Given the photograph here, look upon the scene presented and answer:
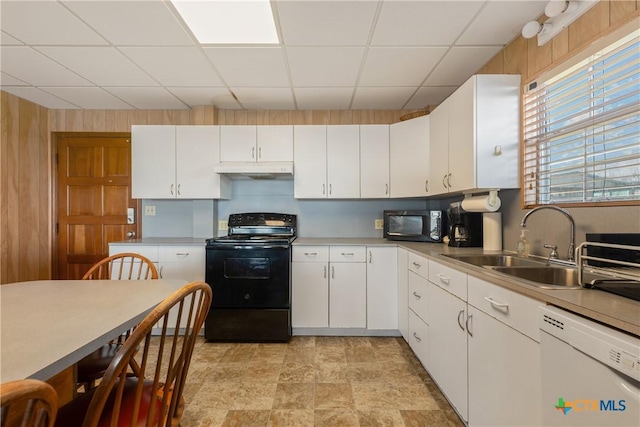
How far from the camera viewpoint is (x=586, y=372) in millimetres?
768

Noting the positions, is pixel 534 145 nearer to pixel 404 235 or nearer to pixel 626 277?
pixel 626 277

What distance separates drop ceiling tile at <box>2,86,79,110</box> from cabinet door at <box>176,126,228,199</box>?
127cm

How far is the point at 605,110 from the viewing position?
54.1 inches

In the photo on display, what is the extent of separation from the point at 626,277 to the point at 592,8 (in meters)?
1.31

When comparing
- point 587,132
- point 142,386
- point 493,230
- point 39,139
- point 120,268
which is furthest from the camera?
point 39,139

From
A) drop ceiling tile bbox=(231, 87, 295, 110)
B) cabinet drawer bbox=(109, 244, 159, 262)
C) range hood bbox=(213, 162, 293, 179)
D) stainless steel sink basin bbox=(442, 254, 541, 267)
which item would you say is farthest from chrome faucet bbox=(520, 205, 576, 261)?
cabinet drawer bbox=(109, 244, 159, 262)

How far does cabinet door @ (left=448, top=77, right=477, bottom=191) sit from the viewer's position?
194 centimetres

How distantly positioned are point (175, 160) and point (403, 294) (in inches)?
101

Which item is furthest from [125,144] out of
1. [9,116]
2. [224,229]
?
[224,229]

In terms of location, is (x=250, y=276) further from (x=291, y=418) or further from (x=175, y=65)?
(x=175, y=65)

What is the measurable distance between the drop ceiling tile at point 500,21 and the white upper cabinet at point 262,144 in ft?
5.53

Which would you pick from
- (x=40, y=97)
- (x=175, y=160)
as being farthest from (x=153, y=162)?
(x=40, y=97)

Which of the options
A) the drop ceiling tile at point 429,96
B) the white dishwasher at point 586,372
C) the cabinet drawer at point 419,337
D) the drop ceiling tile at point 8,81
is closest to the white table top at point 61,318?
the white dishwasher at point 586,372

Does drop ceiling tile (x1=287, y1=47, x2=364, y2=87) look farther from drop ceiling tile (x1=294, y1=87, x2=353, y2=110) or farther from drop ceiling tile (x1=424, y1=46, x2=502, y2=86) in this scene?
drop ceiling tile (x1=424, y1=46, x2=502, y2=86)
